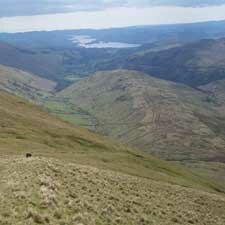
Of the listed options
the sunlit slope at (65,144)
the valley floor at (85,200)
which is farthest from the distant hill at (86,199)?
the sunlit slope at (65,144)

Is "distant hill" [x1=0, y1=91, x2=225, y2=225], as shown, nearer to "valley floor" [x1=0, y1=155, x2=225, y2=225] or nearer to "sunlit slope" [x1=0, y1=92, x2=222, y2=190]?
"valley floor" [x1=0, y1=155, x2=225, y2=225]

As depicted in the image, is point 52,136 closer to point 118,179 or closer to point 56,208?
point 118,179

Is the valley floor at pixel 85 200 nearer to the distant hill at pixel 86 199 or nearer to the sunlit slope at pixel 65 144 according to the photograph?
the distant hill at pixel 86 199

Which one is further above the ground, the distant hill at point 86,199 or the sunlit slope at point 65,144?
the distant hill at point 86,199

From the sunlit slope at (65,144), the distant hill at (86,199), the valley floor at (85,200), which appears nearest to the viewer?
the valley floor at (85,200)

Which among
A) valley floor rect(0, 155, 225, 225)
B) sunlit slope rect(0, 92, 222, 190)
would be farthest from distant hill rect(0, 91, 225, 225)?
sunlit slope rect(0, 92, 222, 190)

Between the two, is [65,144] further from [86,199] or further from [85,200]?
[85,200]

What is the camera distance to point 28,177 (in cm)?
3781

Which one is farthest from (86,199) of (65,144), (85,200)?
(65,144)

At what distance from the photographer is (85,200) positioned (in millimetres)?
35406

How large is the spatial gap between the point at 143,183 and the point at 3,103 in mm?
112059

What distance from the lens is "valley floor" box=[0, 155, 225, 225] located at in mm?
29969

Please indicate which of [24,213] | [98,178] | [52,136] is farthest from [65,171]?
[52,136]

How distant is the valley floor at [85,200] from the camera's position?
98.3 ft
